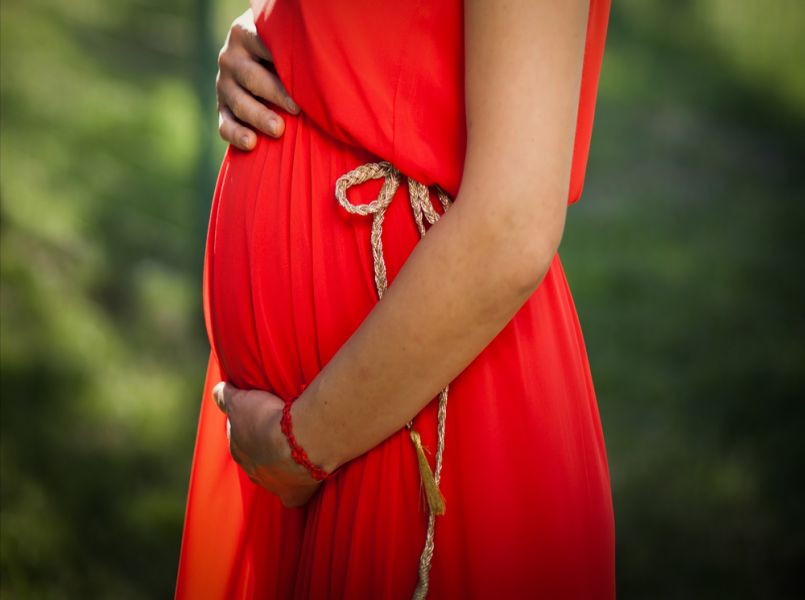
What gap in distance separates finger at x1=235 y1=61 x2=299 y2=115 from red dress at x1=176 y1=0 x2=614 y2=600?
0.02m

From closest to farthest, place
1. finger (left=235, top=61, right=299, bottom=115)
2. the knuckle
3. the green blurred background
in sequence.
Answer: finger (left=235, top=61, right=299, bottom=115), the knuckle, the green blurred background

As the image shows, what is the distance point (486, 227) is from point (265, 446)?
38 cm

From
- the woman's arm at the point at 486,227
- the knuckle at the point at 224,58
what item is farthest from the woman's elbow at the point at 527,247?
the knuckle at the point at 224,58

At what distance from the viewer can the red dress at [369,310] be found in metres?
0.91

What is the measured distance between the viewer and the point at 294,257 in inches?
39.9

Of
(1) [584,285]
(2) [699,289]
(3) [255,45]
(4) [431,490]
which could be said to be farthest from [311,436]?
(2) [699,289]

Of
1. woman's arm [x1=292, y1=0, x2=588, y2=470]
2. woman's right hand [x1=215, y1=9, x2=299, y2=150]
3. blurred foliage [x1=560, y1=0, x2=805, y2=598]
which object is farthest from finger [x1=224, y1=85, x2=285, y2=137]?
blurred foliage [x1=560, y1=0, x2=805, y2=598]

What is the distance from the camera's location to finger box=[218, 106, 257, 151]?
1100mm

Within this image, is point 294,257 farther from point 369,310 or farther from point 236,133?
point 236,133

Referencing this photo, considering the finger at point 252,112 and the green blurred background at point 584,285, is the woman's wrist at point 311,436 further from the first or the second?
the green blurred background at point 584,285

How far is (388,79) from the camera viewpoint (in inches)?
36.0

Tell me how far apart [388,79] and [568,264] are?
149 inches

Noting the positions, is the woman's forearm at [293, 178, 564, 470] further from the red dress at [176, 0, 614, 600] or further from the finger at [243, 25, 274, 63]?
the finger at [243, 25, 274, 63]

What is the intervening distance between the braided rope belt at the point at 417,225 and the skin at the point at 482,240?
46mm
